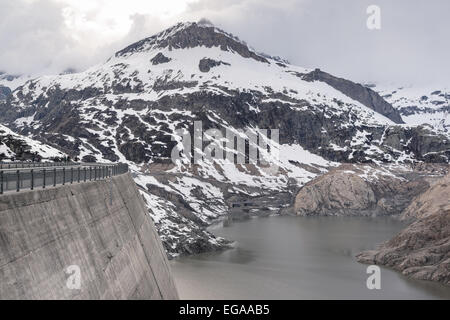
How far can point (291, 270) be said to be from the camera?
8800 cm

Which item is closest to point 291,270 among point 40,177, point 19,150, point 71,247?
point 19,150

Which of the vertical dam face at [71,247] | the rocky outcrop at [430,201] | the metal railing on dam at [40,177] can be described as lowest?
the rocky outcrop at [430,201]

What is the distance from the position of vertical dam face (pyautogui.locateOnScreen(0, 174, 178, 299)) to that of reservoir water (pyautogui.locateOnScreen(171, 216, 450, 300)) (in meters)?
33.9

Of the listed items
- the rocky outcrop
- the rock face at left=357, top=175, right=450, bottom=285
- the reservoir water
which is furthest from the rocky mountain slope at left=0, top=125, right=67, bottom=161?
the rocky outcrop

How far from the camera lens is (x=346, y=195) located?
19975 centimetres

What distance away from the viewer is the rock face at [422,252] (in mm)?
83438

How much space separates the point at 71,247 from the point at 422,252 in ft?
263

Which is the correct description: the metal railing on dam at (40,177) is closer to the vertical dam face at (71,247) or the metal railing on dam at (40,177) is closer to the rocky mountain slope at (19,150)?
the vertical dam face at (71,247)

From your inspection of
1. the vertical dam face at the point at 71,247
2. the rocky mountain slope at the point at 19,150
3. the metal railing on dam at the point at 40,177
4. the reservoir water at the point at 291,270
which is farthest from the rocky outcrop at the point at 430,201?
the metal railing on dam at the point at 40,177

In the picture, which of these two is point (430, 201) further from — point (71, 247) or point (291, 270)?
point (71, 247)

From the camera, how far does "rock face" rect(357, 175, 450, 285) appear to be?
274ft

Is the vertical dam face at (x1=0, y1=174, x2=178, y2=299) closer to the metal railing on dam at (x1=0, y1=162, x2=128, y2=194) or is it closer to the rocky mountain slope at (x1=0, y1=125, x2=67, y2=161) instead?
the metal railing on dam at (x1=0, y1=162, x2=128, y2=194)

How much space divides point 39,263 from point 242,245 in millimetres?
101545

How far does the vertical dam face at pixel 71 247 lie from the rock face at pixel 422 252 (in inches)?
2331
